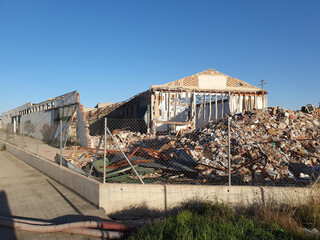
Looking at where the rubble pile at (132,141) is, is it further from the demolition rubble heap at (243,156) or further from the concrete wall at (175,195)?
the concrete wall at (175,195)

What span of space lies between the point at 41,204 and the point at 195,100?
15916 millimetres

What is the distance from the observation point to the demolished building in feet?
65.5

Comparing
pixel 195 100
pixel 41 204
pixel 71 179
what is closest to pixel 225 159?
pixel 71 179

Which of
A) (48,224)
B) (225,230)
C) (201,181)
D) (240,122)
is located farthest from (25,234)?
(240,122)

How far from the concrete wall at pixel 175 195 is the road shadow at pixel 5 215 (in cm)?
165

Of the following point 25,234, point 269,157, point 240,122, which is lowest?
point 25,234

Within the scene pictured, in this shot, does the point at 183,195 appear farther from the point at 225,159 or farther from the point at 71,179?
the point at 225,159

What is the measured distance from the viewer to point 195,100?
2059 centimetres

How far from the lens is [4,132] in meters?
21.2

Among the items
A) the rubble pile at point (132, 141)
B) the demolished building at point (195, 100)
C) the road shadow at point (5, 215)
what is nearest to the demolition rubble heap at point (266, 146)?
the rubble pile at point (132, 141)

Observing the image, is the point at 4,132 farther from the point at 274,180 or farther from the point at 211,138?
the point at 274,180

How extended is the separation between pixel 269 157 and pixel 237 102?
12.4 m

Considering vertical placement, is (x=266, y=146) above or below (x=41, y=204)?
above

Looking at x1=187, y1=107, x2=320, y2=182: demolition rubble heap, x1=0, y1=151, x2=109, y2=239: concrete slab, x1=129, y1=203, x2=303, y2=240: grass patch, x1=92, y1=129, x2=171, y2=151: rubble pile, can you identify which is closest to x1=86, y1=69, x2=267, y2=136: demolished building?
x1=92, y1=129, x2=171, y2=151: rubble pile
